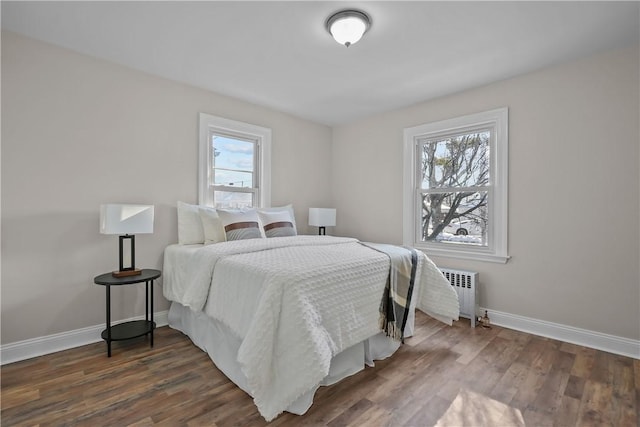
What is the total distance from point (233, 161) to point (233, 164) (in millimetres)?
36

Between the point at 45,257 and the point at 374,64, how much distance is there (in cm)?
317

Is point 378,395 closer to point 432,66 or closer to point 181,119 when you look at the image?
point 432,66

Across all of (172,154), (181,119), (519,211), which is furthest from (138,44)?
(519,211)

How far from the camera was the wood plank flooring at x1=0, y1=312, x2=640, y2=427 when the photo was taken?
162cm

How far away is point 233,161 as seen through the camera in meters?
3.62

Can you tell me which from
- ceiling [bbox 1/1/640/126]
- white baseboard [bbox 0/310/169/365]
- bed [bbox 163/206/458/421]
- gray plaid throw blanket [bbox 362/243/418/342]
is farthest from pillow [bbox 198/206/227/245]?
gray plaid throw blanket [bbox 362/243/418/342]

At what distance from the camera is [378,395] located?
1.83m

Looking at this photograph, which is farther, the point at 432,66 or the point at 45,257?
the point at 432,66

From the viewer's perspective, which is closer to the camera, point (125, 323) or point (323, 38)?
point (323, 38)

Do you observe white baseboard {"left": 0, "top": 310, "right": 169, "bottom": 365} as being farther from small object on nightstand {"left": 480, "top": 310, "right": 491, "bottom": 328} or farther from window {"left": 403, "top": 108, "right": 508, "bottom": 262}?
small object on nightstand {"left": 480, "top": 310, "right": 491, "bottom": 328}

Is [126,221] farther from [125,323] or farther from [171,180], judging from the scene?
[125,323]

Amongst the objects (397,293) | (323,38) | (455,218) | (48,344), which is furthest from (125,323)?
(455,218)

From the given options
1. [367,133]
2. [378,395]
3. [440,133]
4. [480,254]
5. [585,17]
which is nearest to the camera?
[378,395]

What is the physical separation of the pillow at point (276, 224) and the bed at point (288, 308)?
1.53 feet
